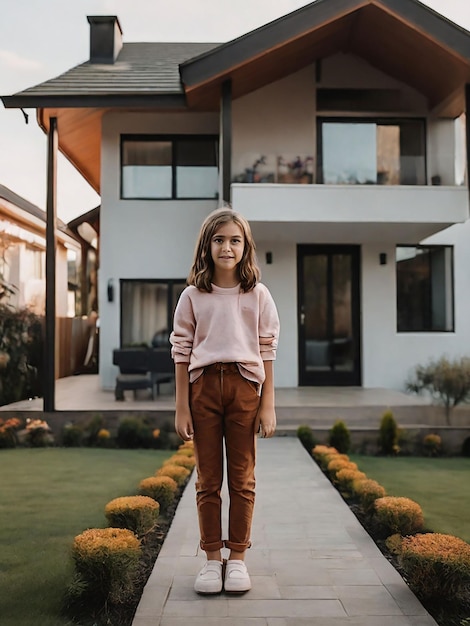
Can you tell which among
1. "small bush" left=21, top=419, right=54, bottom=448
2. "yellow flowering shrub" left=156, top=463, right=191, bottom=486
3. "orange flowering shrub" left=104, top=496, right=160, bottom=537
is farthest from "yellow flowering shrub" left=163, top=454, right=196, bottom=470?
"small bush" left=21, top=419, right=54, bottom=448

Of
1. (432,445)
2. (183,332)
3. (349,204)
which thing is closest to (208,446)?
(183,332)

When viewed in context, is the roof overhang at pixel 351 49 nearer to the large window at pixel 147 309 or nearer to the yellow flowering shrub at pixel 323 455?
the large window at pixel 147 309

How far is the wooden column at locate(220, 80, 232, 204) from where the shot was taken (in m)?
8.98

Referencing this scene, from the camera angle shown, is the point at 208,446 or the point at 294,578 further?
the point at 294,578

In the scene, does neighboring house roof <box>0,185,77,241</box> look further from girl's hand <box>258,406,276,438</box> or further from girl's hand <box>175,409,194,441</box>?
girl's hand <box>258,406,276,438</box>

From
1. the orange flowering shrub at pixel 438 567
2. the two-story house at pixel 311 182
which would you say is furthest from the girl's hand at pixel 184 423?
the two-story house at pixel 311 182

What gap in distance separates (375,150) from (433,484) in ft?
20.8

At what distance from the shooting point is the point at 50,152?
9.33 m

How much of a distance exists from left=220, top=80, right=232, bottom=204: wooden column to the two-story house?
1013 millimetres

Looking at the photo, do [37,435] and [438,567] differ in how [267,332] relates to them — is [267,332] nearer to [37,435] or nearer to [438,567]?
[438,567]

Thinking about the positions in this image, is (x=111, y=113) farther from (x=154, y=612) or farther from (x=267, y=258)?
(x=154, y=612)

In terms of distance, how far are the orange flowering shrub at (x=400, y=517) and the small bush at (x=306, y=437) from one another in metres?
3.66

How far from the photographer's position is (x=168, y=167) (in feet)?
38.1

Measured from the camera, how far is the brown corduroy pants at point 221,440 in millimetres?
3141
